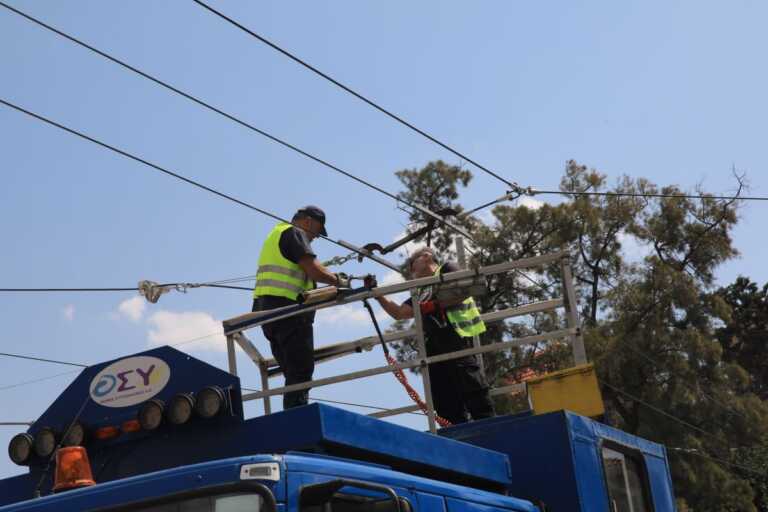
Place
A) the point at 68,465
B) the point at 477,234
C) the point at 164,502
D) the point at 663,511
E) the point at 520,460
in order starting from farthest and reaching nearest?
the point at 477,234, the point at 663,511, the point at 520,460, the point at 68,465, the point at 164,502

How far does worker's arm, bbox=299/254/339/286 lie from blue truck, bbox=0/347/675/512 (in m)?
1.39

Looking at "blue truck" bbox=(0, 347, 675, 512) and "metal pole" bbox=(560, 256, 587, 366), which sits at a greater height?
"metal pole" bbox=(560, 256, 587, 366)

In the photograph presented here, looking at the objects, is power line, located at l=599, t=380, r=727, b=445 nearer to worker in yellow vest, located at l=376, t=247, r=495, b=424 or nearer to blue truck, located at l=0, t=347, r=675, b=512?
worker in yellow vest, located at l=376, t=247, r=495, b=424

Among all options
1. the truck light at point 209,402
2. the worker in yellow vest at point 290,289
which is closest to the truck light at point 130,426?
the truck light at point 209,402

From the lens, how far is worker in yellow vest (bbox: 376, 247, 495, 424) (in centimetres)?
762

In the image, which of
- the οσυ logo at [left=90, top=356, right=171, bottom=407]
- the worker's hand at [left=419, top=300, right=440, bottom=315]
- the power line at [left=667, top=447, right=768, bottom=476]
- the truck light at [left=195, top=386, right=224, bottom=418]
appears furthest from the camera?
the power line at [left=667, top=447, right=768, bottom=476]

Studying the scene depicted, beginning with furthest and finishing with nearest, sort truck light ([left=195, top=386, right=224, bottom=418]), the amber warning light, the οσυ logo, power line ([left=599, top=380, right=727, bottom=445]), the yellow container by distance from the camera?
1. power line ([left=599, top=380, right=727, bottom=445])
2. the yellow container
3. the οσυ logo
4. truck light ([left=195, top=386, right=224, bottom=418])
5. the amber warning light

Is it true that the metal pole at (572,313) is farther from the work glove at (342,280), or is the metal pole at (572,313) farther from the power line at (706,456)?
the power line at (706,456)

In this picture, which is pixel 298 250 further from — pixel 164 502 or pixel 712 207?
pixel 712 207

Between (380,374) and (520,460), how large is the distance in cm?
104

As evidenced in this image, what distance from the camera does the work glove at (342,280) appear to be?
702cm

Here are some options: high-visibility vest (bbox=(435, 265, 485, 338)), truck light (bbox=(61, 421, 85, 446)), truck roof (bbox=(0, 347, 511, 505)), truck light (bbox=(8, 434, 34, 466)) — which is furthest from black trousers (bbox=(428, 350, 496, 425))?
truck light (bbox=(8, 434, 34, 466))

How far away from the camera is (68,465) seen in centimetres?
464

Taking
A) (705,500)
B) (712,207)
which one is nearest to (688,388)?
(705,500)
